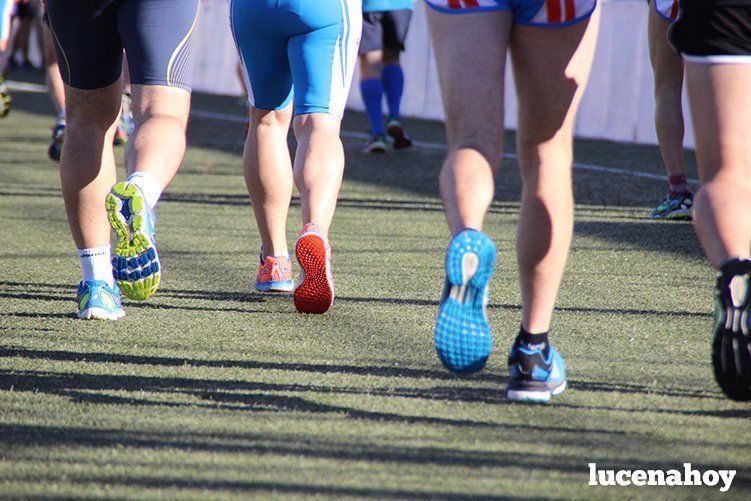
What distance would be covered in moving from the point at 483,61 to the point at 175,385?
1160 millimetres

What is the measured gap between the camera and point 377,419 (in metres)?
2.97

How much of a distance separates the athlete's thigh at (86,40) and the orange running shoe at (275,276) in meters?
1.04

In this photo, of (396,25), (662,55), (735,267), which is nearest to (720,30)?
(735,267)

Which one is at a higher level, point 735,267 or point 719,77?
point 719,77

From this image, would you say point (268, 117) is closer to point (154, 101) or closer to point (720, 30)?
point (154, 101)

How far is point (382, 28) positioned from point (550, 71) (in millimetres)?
7642

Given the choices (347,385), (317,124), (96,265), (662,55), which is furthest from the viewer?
(662,55)

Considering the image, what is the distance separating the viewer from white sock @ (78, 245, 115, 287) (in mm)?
4203

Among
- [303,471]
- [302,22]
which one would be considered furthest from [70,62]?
[303,471]

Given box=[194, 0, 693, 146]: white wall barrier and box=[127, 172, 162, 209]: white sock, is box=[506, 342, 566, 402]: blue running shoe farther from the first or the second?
box=[194, 0, 693, 146]: white wall barrier

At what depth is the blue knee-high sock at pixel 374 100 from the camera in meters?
10.8

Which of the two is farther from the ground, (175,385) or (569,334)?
(175,385)

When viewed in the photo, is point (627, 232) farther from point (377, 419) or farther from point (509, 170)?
point (377, 419)

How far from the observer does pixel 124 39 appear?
3.93 metres
